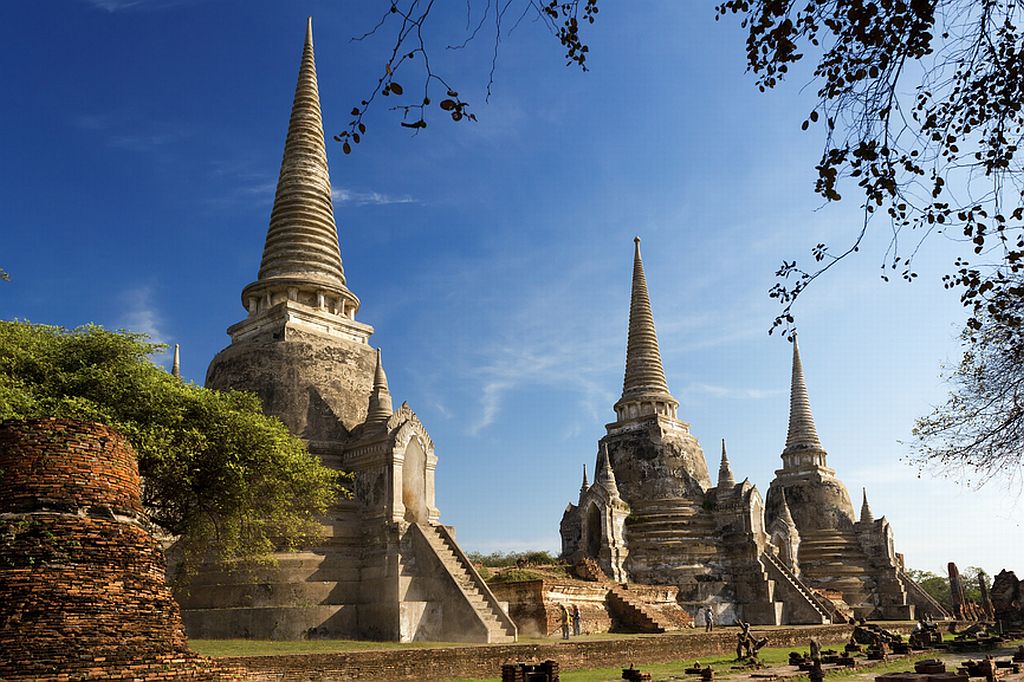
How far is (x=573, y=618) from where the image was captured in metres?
28.6

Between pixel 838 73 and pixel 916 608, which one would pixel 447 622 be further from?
pixel 916 608

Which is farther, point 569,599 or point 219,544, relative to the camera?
point 569,599

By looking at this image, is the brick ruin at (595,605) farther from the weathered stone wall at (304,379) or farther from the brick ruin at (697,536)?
the weathered stone wall at (304,379)

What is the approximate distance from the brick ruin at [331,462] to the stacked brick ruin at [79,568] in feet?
35.6

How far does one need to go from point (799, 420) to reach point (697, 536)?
1935 centimetres

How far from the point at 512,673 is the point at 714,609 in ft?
75.5

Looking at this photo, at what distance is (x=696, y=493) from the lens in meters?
40.2

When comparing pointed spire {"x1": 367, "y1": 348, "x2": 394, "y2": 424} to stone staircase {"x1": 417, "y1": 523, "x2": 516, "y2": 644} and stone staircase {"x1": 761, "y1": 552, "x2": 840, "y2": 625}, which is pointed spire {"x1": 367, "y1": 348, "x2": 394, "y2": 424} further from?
stone staircase {"x1": 761, "y1": 552, "x2": 840, "y2": 625}

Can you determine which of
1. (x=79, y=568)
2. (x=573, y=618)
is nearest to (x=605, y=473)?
(x=573, y=618)

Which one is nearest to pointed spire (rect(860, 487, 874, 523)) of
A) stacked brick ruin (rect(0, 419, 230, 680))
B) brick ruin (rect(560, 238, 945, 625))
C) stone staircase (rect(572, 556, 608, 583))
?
brick ruin (rect(560, 238, 945, 625))

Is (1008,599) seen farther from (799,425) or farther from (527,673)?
(527,673)

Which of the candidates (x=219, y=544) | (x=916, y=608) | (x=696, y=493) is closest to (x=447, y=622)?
(x=219, y=544)

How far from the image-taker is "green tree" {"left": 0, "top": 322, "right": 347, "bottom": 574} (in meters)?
16.4

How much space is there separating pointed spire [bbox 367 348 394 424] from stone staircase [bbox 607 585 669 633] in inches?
430
